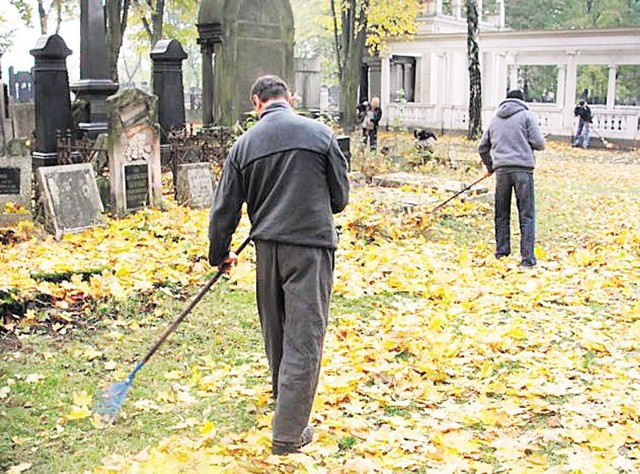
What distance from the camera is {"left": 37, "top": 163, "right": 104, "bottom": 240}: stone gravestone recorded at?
9.05 meters

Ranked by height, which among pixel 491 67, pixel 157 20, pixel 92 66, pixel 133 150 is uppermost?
pixel 157 20

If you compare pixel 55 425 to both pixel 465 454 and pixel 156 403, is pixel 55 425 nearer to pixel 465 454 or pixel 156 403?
pixel 156 403

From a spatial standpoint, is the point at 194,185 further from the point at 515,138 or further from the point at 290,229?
the point at 290,229

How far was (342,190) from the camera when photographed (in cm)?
434

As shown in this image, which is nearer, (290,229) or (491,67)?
(290,229)

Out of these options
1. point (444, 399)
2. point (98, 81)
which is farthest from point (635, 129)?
point (444, 399)

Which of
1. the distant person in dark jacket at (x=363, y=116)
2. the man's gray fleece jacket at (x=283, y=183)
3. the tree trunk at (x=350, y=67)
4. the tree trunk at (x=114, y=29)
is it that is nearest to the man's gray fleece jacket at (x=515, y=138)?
the man's gray fleece jacket at (x=283, y=183)

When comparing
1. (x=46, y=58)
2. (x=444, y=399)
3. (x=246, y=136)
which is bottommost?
(x=444, y=399)

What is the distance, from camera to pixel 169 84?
1409 cm

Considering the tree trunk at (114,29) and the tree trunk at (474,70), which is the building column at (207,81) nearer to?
the tree trunk at (114,29)

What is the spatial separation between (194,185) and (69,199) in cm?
230

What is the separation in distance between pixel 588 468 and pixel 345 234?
6.14 metres

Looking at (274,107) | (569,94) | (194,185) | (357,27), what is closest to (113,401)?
(274,107)

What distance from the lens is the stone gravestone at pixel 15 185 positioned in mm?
9453
